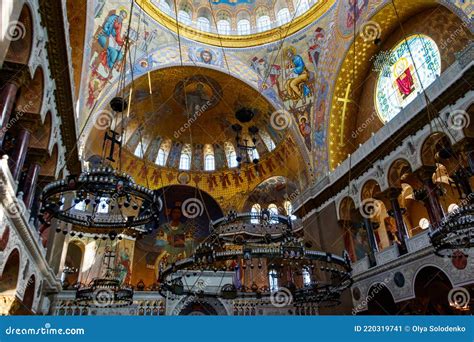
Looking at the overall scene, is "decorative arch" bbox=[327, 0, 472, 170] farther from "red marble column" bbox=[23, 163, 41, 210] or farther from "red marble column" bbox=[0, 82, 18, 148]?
"red marble column" bbox=[0, 82, 18, 148]

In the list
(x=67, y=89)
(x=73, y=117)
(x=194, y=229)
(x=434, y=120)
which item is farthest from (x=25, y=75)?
(x=194, y=229)

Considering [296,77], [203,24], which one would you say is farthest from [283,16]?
[203,24]

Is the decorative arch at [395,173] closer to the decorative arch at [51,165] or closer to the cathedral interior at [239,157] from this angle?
the cathedral interior at [239,157]

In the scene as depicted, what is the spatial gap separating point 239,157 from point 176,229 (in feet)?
22.7

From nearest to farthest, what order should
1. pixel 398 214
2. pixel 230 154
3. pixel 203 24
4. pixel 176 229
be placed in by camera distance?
pixel 398 214 < pixel 203 24 < pixel 176 229 < pixel 230 154

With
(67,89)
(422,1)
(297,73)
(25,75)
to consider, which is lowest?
(25,75)

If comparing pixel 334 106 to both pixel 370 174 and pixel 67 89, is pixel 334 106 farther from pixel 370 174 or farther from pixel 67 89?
pixel 67 89

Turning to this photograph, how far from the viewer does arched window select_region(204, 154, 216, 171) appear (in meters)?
21.7

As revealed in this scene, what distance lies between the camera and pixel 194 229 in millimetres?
21594

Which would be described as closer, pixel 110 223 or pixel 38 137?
pixel 110 223

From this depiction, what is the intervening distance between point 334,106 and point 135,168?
425 inches

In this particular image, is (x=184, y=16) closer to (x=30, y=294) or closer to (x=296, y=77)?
(x=296, y=77)

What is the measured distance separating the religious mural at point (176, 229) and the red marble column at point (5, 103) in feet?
42.8

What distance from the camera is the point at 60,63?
31.0 ft
